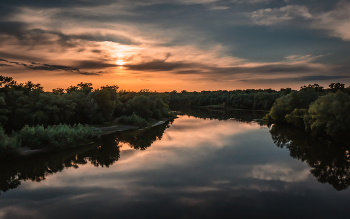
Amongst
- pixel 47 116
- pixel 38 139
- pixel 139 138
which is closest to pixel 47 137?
pixel 38 139

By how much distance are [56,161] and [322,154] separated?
3523 cm

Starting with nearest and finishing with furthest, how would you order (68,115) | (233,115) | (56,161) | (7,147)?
(7,147), (56,161), (68,115), (233,115)

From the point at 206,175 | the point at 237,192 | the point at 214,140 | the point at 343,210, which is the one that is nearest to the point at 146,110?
the point at 214,140

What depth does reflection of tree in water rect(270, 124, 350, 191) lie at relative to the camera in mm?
23531

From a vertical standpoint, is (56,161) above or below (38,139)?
below

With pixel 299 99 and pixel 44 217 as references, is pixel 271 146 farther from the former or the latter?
pixel 299 99

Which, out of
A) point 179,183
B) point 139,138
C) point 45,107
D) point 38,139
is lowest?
point 179,183

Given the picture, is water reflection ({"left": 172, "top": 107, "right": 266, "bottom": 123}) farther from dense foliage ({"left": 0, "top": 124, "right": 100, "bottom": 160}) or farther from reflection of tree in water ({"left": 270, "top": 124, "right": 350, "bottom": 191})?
dense foliage ({"left": 0, "top": 124, "right": 100, "bottom": 160})

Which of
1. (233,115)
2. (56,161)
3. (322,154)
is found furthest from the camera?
(233,115)

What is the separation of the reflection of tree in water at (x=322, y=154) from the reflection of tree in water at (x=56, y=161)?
903 inches

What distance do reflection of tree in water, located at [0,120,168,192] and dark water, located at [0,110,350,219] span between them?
0.30 feet

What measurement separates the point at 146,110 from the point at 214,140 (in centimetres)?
2599

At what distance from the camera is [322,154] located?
106ft

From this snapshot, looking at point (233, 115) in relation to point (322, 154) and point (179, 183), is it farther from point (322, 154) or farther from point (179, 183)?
point (179, 183)
